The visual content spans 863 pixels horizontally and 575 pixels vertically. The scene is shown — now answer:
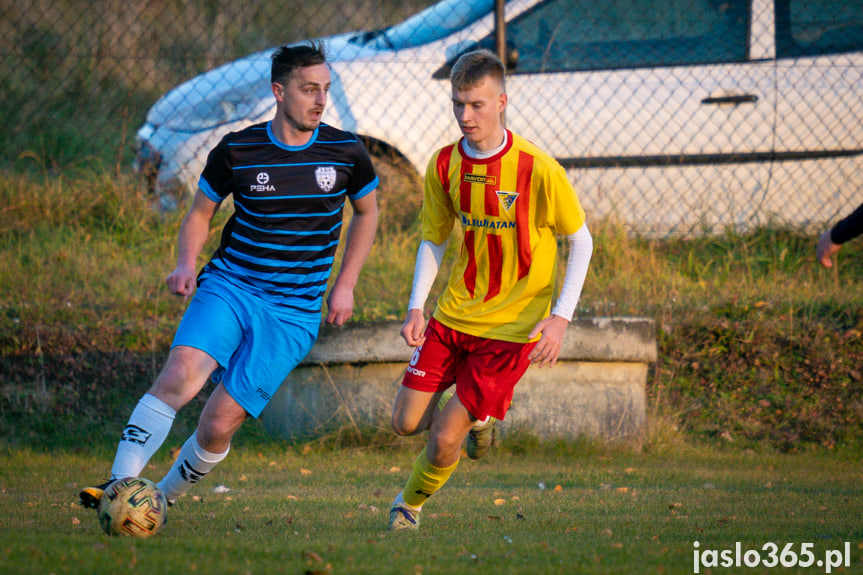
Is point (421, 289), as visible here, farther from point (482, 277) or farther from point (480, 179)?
point (480, 179)

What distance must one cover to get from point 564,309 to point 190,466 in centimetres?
175

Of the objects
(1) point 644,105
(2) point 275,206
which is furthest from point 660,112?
(2) point 275,206

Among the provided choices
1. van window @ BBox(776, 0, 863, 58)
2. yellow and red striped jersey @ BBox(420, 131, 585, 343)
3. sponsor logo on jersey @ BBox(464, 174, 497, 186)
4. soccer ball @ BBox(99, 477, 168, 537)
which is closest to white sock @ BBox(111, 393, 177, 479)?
soccer ball @ BBox(99, 477, 168, 537)

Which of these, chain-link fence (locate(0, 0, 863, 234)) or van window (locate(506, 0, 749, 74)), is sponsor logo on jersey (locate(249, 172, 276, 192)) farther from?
van window (locate(506, 0, 749, 74))

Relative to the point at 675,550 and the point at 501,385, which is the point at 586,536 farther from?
the point at 501,385

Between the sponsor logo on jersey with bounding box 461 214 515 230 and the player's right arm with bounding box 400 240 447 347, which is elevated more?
the sponsor logo on jersey with bounding box 461 214 515 230

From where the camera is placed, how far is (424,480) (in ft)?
12.3

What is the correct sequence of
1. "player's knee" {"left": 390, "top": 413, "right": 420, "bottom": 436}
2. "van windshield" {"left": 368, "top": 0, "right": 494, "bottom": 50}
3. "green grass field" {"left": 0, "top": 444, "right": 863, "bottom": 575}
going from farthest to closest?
"van windshield" {"left": 368, "top": 0, "right": 494, "bottom": 50}, "player's knee" {"left": 390, "top": 413, "right": 420, "bottom": 436}, "green grass field" {"left": 0, "top": 444, "right": 863, "bottom": 575}

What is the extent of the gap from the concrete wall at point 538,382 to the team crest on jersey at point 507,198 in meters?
1.86


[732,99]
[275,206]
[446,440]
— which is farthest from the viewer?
[732,99]

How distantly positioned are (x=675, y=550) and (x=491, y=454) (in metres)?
2.51

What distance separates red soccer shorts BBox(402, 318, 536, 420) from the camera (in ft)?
12.3

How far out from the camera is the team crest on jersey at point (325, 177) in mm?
3980

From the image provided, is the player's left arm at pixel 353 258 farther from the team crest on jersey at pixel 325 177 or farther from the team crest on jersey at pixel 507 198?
the team crest on jersey at pixel 507 198
